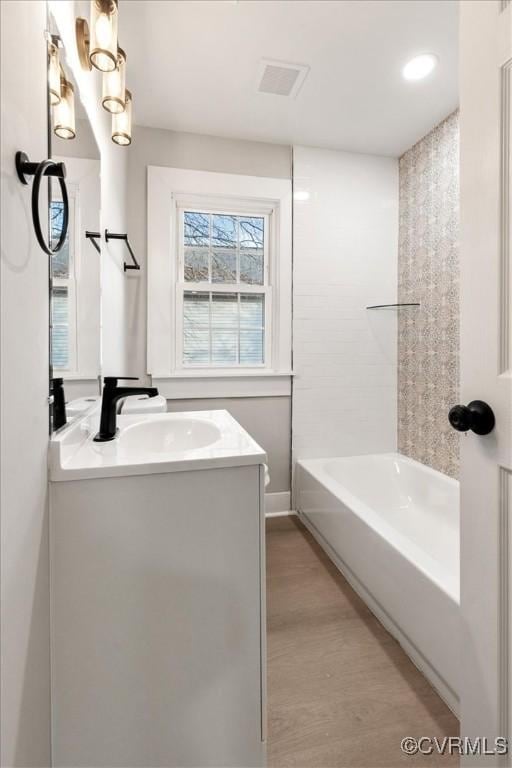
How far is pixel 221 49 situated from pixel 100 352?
156cm

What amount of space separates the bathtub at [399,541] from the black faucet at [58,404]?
1.29 meters

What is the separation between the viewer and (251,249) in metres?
2.82

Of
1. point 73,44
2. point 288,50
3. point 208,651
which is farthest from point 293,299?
point 208,651

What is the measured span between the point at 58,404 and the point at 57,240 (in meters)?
0.40

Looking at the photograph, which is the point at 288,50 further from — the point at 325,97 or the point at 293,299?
the point at 293,299

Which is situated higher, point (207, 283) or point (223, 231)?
point (223, 231)

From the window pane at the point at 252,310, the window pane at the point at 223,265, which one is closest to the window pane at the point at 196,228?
the window pane at the point at 223,265

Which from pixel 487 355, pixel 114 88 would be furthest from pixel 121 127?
pixel 487 355

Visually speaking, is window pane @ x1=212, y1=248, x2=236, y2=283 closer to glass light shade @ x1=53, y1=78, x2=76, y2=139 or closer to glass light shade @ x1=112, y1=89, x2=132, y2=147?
glass light shade @ x1=112, y1=89, x2=132, y2=147

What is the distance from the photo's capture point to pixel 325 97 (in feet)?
7.36

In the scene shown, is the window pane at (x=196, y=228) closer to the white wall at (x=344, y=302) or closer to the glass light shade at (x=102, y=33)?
the white wall at (x=344, y=302)

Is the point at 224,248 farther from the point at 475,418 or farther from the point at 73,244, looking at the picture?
the point at 475,418

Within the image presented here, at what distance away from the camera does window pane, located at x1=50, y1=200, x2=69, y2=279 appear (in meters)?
0.93

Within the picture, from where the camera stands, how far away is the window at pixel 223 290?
8.87 feet
